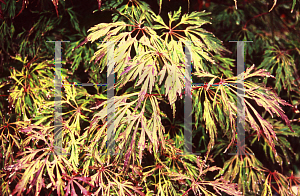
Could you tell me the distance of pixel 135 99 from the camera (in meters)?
1.15

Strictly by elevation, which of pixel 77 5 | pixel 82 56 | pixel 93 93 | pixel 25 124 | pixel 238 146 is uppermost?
pixel 77 5

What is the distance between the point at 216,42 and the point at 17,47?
112cm

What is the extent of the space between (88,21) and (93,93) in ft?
1.28

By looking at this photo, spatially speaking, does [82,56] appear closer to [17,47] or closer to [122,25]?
[122,25]

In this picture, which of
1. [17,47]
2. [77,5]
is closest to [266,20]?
[77,5]

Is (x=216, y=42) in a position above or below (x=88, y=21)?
below

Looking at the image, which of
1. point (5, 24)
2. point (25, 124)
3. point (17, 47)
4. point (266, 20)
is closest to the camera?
point (25, 124)

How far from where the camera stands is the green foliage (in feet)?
3.24

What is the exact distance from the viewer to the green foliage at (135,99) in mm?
987

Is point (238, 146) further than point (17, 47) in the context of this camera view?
No

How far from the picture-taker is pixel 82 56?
129 cm

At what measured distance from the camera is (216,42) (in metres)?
1.14

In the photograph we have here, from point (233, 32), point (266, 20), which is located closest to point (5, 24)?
point (233, 32)

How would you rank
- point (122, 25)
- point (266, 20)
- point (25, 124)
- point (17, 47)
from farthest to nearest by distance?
1. point (266, 20)
2. point (17, 47)
3. point (25, 124)
4. point (122, 25)
